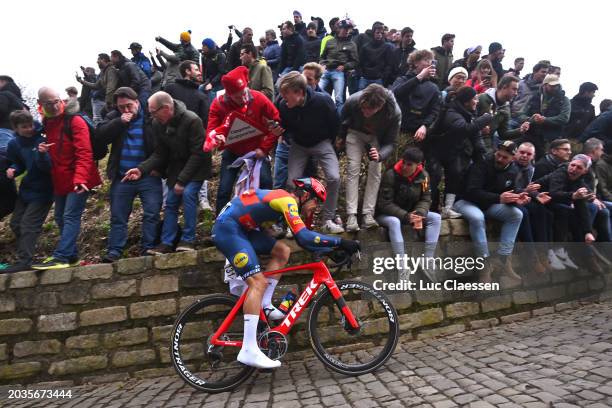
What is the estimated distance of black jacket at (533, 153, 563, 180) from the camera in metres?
6.12

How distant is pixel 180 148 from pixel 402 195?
2996 millimetres

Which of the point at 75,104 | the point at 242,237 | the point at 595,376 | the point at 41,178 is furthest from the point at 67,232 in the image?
the point at 595,376

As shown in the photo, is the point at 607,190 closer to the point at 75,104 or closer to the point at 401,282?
the point at 401,282

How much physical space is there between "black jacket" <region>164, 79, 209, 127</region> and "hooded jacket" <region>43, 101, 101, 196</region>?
156 cm

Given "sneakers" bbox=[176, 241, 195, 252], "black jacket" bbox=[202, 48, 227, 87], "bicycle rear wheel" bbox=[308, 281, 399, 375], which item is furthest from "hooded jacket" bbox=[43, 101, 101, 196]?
"black jacket" bbox=[202, 48, 227, 87]

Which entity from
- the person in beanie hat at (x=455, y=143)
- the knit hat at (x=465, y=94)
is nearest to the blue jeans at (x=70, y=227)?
the person in beanie hat at (x=455, y=143)

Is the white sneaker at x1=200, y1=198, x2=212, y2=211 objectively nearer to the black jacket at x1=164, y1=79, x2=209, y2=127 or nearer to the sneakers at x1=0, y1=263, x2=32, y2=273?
the black jacket at x1=164, y1=79, x2=209, y2=127

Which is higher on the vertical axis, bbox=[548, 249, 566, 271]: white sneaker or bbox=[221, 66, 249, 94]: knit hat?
bbox=[221, 66, 249, 94]: knit hat

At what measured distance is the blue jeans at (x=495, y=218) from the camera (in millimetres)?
5453

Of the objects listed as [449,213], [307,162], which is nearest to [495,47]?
[449,213]

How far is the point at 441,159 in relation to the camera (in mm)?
5809

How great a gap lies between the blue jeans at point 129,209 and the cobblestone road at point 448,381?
66.6 inches

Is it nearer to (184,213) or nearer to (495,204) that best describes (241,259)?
(184,213)

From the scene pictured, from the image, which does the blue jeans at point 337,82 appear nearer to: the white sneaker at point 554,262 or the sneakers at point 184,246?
the sneakers at point 184,246
